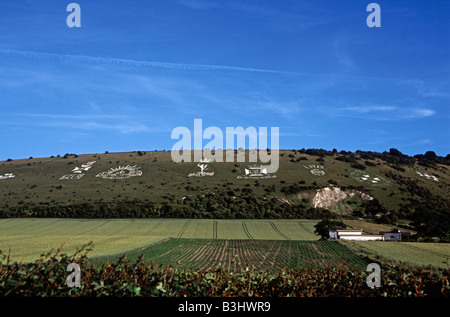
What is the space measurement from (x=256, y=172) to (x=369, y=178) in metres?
50.0

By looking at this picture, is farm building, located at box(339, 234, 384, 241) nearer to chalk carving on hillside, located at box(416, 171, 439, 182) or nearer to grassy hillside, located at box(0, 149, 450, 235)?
grassy hillside, located at box(0, 149, 450, 235)

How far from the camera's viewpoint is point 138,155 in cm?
19850

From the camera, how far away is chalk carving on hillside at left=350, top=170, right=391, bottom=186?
151 m

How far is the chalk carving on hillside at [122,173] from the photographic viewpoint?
160000mm

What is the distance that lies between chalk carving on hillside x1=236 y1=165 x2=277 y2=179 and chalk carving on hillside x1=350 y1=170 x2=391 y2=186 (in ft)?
122

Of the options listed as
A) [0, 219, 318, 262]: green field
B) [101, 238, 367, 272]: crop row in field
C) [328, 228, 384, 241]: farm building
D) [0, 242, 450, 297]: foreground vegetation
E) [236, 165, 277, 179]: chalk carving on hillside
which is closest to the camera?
[0, 242, 450, 297]: foreground vegetation

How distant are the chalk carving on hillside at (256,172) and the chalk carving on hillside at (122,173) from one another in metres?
49.3

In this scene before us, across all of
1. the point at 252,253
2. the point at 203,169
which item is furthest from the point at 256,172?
the point at 252,253

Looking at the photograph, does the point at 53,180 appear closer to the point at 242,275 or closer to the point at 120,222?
the point at 120,222

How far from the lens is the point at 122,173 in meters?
164

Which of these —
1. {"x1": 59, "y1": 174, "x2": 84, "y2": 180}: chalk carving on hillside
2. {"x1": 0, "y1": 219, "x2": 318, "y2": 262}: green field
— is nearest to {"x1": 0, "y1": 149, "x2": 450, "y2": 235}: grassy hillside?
{"x1": 59, "y1": 174, "x2": 84, "y2": 180}: chalk carving on hillside

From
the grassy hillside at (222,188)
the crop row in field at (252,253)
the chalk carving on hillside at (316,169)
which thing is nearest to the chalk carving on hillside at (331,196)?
the grassy hillside at (222,188)
